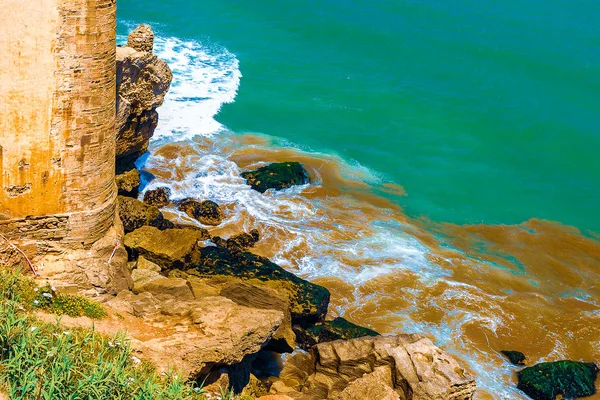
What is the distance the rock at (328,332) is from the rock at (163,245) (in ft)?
8.99

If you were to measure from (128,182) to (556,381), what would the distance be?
1098 centimetres

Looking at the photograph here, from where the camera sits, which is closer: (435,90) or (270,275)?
(270,275)

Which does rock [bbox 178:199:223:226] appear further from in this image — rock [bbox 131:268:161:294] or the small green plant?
the small green plant

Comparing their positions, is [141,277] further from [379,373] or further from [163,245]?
[379,373]

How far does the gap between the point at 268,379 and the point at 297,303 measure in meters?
2.28

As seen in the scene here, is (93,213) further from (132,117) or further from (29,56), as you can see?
(132,117)

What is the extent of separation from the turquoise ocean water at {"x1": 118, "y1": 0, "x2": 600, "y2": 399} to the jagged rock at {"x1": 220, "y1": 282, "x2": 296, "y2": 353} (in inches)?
119

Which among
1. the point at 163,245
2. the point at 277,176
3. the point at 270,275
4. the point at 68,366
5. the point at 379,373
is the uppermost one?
the point at 68,366

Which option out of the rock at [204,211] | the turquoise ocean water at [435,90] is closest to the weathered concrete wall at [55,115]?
the rock at [204,211]

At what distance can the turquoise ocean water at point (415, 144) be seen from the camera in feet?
59.7

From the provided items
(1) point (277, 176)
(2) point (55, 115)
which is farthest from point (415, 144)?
(2) point (55, 115)

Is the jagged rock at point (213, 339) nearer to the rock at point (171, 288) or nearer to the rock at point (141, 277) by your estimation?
the rock at point (171, 288)

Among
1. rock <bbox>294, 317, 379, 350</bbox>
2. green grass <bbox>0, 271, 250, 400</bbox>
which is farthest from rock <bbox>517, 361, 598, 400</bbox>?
green grass <bbox>0, 271, 250, 400</bbox>

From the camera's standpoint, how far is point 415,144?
27.2 metres
